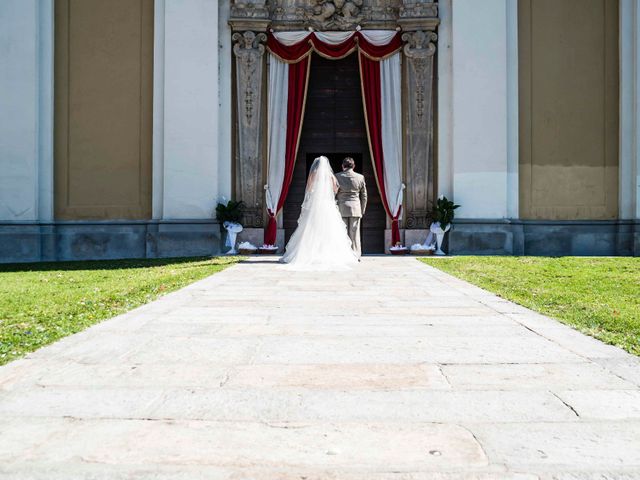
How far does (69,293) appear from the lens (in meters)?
7.05

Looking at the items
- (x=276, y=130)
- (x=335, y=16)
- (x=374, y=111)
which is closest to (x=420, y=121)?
(x=374, y=111)

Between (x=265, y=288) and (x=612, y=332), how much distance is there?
3.90 m

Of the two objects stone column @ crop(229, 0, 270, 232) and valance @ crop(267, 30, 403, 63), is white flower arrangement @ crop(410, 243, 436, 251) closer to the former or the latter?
stone column @ crop(229, 0, 270, 232)

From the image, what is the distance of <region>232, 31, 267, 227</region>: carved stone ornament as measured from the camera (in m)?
14.6

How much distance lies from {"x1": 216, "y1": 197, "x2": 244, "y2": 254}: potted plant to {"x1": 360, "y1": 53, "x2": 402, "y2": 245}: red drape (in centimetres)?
335

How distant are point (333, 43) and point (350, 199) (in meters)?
4.67

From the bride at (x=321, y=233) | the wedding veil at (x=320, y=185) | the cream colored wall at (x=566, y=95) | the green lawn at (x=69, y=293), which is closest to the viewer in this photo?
the green lawn at (x=69, y=293)

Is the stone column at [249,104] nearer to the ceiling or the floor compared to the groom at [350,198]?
nearer to the ceiling

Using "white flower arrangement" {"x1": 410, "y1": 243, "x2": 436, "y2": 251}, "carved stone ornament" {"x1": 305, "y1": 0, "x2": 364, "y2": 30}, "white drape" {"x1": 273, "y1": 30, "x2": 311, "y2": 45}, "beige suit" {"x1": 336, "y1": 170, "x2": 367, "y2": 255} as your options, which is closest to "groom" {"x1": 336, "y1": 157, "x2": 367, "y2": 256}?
"beige suit" {"x1": 336, "y1": 170, "x2": 367, "y2": 255}

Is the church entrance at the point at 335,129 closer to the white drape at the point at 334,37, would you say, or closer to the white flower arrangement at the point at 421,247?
the white drape at the point at 334,37

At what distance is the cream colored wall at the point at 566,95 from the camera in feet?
47.4

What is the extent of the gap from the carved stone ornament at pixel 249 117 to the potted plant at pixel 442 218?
4103 mm

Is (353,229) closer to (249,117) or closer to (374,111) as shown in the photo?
(374,111)

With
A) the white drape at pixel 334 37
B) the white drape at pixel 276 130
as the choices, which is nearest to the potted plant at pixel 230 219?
the white drape at pixel 276 130
